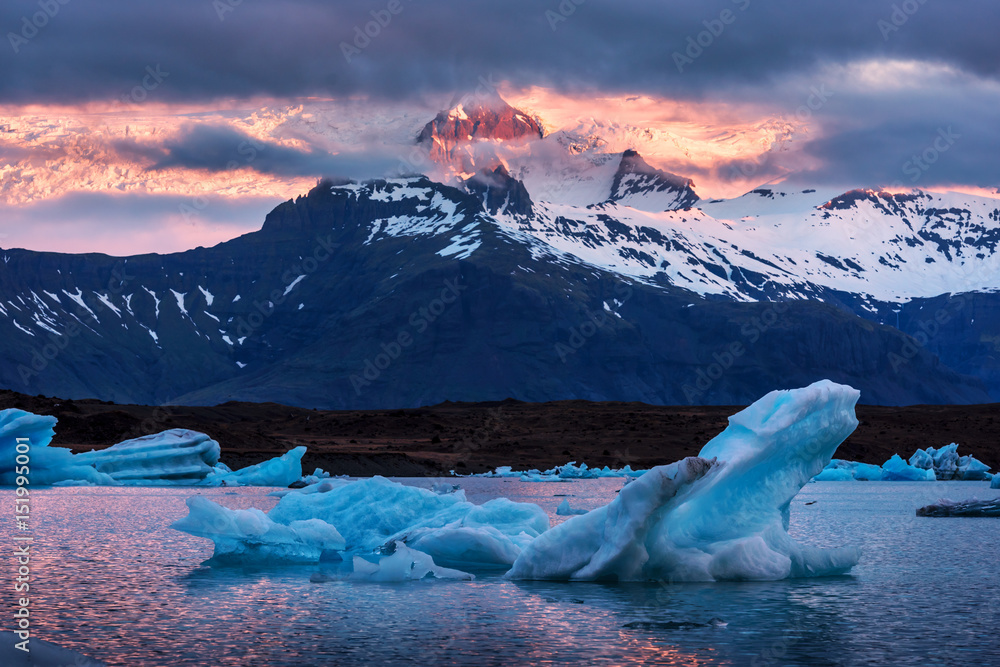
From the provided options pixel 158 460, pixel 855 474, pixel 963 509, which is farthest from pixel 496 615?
pixel 855 474

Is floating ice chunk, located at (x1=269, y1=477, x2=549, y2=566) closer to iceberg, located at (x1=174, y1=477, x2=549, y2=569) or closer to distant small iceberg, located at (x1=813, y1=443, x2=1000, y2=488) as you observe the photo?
iceberg, located at (x1=174, y1=477, x2=549, y2=569)

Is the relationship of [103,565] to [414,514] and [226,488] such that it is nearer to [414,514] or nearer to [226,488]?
[414,514]

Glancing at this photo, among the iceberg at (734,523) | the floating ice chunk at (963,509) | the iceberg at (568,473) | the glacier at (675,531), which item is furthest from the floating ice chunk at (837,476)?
the iceberg at (734,523)

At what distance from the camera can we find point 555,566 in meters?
22.6

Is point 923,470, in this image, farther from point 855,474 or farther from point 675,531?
point 675,531

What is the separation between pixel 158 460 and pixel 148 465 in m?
0.68

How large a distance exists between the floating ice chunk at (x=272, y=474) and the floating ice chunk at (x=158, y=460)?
5.21 ft

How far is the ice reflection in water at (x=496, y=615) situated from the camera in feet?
51.5

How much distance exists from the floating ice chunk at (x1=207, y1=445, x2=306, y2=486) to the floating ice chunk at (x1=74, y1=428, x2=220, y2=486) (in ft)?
5.21

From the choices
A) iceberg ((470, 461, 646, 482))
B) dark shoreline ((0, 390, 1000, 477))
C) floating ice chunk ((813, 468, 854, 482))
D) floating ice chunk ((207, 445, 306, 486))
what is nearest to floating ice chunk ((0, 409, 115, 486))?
floating ice chunk ((207, 445, 306, 486))

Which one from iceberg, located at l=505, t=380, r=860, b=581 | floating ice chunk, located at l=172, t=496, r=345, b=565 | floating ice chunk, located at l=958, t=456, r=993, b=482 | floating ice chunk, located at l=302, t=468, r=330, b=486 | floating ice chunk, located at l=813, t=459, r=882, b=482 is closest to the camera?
iceberg, located at l=505, t=380, r=860, b=581

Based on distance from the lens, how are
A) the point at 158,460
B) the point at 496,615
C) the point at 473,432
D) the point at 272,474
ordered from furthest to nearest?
the point at 473,432, the point at 158,460, the point at 272,474, the point at 496,615

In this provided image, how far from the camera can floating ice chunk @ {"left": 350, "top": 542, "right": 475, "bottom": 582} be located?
2280 centimetres

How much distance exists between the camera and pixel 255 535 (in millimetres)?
25703
